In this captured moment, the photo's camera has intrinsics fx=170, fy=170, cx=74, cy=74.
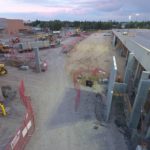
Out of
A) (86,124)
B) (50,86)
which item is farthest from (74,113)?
(50,86)

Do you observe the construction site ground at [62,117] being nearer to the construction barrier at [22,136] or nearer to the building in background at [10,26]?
the construction barrier at [22,136]

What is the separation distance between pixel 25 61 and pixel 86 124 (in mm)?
16858

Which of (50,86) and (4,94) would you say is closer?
(4,94)

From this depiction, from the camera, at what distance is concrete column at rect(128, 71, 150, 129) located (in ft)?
30.7

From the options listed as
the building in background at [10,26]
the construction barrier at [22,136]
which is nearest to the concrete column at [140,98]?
the construction barrier at [22,136]

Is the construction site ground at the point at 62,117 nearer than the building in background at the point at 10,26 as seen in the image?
Yes

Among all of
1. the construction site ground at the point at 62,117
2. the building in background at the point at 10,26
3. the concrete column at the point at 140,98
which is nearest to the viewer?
the concrete column at the point at 140,98

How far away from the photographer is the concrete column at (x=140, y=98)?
9361 millimetres

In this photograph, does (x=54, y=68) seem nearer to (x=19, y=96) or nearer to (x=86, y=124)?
(x=19, y=96)

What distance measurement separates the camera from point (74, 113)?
1262cm

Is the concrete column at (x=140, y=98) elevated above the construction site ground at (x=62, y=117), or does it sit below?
above

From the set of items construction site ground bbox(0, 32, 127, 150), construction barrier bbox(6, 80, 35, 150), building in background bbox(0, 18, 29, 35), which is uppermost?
building in background bbox(0, 18, 29, 35)

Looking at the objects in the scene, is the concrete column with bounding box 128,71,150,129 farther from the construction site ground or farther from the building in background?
the building in background

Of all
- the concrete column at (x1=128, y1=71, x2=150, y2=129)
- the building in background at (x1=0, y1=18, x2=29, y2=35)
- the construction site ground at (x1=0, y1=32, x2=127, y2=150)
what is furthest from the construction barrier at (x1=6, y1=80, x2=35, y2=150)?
the building in background at (x1=0, y1=18, x2=29, y2=35)
